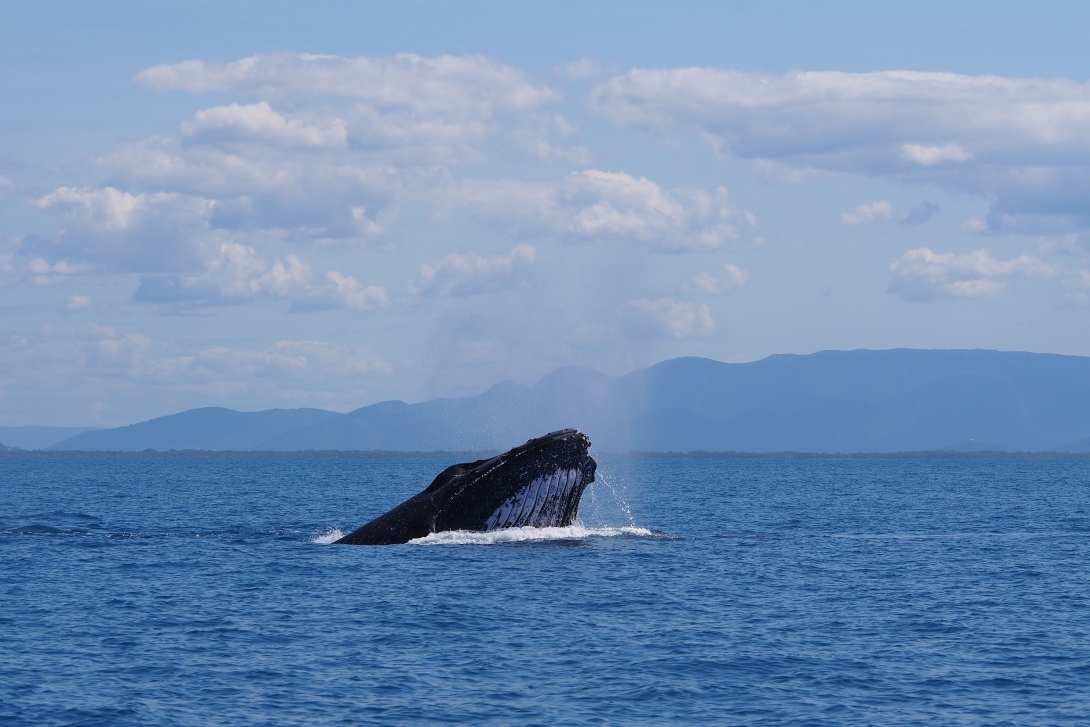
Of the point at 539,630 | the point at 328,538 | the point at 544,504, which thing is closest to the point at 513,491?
the point at 544,504

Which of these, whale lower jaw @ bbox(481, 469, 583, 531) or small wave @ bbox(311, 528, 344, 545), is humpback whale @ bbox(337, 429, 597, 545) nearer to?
whale lower jaw @ bbox(481, 469, 583, 531)

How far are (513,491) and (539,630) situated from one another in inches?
225

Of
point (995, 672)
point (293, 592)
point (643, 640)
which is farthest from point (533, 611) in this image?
point (995, 672)

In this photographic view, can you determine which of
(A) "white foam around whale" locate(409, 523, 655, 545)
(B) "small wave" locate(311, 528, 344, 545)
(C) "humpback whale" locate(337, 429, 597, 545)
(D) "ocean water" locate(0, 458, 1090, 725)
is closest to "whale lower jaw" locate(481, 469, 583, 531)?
(C) "humpback whale" locate(337, 429, 597, 545)

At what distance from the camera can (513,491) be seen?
2856 cm

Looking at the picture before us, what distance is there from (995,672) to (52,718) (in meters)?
14.8

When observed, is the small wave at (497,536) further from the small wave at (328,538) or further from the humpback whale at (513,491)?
the small wave at (328,538)

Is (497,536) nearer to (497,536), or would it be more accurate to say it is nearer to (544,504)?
(497,536)

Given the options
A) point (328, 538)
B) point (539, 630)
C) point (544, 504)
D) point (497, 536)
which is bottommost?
point (539, 630)

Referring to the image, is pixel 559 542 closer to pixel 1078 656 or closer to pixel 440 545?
pixel 440 545

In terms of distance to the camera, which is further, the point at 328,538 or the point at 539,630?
the point at 328,538

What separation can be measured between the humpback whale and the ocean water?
80 cm

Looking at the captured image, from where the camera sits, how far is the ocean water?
18281 millimetres

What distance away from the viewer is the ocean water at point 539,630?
18281 mm
